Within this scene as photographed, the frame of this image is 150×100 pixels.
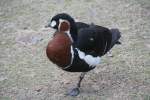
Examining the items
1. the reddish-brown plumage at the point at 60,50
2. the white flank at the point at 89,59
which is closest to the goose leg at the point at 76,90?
the white flank at the point at 89,59

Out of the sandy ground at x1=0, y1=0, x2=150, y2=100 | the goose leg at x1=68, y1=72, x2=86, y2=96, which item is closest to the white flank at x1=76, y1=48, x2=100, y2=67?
the goose leg at x1=68, y1=72, x2=86, y2=96

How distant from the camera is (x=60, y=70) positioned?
5.86m

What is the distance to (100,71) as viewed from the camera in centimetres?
580

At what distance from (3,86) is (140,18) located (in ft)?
8.82

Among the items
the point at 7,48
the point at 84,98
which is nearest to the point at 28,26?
the point at 7,48

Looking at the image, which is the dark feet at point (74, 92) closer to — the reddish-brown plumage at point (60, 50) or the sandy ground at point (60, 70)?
the sandy ground at point (60, 70)

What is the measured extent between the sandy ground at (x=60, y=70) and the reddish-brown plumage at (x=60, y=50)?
2.20ft

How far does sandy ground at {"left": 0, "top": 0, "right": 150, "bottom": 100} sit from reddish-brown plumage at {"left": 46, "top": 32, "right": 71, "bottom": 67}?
0.67m

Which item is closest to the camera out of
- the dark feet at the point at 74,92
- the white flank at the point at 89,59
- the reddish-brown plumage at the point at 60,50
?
the reddish-brown plumage at the point at 60,50

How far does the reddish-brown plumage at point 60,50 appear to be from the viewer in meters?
4.81

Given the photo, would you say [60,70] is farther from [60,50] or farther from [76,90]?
[60,50]

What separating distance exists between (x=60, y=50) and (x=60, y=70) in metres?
1.08

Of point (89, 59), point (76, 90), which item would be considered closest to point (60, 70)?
point (76, 90)

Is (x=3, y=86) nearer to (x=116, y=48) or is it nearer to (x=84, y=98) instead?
(x=84, y=98)
